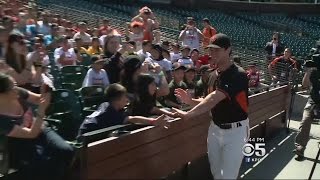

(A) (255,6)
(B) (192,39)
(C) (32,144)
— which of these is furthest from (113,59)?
(A) (255,6)

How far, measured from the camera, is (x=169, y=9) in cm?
2822

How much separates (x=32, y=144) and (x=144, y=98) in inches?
55.9

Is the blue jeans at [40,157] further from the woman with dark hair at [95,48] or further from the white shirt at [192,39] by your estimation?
the white shirt at [192,39]

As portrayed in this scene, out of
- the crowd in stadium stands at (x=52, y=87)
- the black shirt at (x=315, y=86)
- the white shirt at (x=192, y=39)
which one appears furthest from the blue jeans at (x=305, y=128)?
the white shirt at (x=192, y=39)

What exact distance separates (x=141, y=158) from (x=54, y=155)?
2.78ft

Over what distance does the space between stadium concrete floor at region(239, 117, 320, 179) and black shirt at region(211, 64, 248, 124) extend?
7.26ft

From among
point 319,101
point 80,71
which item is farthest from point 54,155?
point 319,101

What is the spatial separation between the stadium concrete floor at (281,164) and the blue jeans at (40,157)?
3054 mm

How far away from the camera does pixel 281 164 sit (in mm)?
7336

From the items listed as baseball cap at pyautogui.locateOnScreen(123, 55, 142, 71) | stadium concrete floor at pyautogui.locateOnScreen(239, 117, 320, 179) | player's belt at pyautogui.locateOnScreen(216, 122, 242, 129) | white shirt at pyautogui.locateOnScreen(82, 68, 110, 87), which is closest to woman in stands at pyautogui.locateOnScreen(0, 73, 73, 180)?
baseball cap at pyautogui.locateOnScreen(123, 55, 142, 71)

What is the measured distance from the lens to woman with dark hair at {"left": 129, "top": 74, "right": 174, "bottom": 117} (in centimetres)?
525

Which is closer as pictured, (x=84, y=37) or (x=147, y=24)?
(x=147, y=24)

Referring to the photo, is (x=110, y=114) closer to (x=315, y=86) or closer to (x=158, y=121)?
(x=158, y=121)

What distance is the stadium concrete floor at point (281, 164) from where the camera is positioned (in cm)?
680
